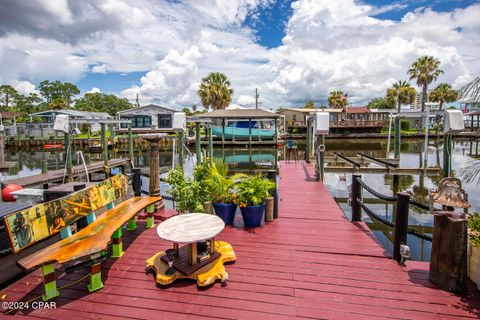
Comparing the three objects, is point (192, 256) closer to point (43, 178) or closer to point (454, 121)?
point (454, 121)

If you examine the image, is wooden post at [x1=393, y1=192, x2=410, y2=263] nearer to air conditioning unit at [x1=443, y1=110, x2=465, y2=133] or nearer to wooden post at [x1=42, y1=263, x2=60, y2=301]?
wooden post at [x1=42, y1=263, x2=60, y2=301]

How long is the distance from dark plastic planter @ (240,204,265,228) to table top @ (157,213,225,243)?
3.67 feet

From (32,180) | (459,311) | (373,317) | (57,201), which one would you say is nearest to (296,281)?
(373,317)

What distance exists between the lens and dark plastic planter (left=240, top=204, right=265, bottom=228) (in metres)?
4.49

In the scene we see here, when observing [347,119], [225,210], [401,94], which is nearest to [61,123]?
[225,210]

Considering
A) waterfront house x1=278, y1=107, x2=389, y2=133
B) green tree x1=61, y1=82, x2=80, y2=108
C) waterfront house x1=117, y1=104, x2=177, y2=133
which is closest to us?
waterfront house x1=117, y1=104, x2=177, y2=133

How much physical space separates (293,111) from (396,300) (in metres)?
44.1

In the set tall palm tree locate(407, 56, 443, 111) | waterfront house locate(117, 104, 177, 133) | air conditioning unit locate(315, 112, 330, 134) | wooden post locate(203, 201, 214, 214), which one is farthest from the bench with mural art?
tall palm tree locate(407, 56, 443, 111)

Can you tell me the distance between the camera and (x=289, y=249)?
12.5 ft

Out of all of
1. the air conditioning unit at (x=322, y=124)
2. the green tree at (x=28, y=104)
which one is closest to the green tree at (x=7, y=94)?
the green tree at (x=28, y=104)

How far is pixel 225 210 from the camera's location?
4.63 meters

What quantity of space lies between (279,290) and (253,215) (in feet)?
5.75

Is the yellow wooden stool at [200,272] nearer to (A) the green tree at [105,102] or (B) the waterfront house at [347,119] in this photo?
(B) the waterfront house at [347,119]

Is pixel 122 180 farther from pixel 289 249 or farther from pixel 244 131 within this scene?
pixel 244 131
